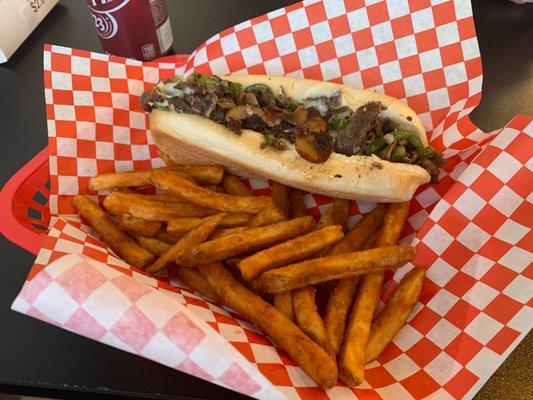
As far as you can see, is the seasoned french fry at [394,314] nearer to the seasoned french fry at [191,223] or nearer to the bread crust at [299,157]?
the bread crust at [299,157]

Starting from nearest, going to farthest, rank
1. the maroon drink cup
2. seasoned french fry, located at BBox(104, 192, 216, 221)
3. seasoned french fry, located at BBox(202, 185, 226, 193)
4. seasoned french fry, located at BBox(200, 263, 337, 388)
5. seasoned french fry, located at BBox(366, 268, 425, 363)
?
seasoned french fry, located at BBox(200, 263, 337, 388) < seasoned french fry, located at BBox(366, 268, 425, 363) < seasoned french fry, located at BBox(104, 192, 216, 221) < seasoned french fry, located at BBox(202, 185, 226, 193) < the maroon drink cup

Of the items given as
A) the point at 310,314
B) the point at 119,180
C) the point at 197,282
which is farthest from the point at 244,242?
the point at 119,180

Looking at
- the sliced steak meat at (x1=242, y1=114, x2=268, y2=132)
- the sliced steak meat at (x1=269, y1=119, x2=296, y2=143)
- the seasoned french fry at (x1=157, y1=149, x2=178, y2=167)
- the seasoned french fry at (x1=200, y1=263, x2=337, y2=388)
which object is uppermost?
the sliced steak meat at (x1=242, y1=114, x2=268, y2=132)

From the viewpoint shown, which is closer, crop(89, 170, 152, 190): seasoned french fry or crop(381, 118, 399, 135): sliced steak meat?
crop(89, 170, 152, 190): seasoned french fry

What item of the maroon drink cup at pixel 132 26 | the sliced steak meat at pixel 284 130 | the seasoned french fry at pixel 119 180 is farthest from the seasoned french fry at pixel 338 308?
the maroon drink cup at pixel 132 26

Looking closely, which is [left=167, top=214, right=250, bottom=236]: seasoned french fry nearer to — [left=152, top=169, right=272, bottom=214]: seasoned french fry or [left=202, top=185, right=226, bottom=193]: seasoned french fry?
[left=152, top=169, right=272, bottom=214]: seasoned french fry

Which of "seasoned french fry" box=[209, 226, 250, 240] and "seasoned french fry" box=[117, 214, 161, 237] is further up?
"seasoned french fry" box=[117, 214, 161, 237]

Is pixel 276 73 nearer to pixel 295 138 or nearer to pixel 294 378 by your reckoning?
pixel 295 138

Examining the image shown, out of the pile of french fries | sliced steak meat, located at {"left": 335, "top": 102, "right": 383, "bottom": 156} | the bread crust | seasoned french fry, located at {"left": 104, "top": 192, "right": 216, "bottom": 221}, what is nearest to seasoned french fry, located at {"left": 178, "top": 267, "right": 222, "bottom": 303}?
the pile of french fries
